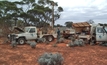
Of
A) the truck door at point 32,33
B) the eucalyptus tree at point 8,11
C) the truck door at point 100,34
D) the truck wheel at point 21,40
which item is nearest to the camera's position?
the truck door at point 100,34

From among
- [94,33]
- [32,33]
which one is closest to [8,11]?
[32,33]

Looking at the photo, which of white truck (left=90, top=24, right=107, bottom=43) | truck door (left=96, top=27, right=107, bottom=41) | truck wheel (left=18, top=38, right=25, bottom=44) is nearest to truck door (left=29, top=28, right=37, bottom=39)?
truck wheel (left=18, top=38, right=25, bottom=44)

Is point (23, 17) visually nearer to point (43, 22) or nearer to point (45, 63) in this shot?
point (43, 22)

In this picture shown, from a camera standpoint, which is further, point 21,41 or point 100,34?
point 21,41

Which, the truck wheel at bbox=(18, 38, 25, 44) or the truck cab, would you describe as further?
the truck wheel at bbox=(18, 38, 25, 44)

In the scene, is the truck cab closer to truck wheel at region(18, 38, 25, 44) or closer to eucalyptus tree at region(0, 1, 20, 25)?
truck wheel at region(18, 38, 25, 44)

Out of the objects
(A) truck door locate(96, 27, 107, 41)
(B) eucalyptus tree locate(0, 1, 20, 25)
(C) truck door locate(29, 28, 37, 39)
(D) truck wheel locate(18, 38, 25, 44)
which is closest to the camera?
(A) truck door locate(96, 27, 107, 41)

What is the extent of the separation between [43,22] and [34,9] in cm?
423

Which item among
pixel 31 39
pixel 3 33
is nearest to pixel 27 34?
pixel 31 39

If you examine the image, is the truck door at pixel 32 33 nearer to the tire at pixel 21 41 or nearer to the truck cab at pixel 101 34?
the tire at pixel 21 41

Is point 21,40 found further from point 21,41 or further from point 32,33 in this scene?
point 32,33

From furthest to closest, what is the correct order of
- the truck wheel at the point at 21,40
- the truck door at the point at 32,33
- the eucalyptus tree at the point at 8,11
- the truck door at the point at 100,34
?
the eucalyptus tree at the point at 8,11
the truck door at the point at 32,33
the truck wheel at the point at 21,40
the truck door at the point at 100,34

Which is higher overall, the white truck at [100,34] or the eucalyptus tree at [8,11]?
the eucalyptus tree at [8,11]

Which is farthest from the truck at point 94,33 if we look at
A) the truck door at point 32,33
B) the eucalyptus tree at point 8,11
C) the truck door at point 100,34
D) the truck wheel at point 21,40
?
the eucalyptus tree at point 8,11
